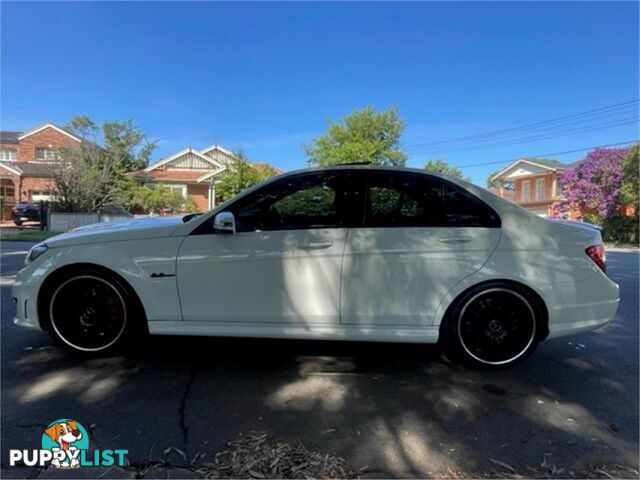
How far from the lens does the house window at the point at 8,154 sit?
37.2 meters

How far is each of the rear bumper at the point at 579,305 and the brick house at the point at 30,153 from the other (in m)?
37.5

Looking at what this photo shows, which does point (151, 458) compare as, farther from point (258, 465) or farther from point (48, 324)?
point (48, 324)

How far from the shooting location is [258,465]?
7.61 feet

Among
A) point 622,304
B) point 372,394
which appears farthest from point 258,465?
point 622,304

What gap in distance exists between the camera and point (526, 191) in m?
44.0

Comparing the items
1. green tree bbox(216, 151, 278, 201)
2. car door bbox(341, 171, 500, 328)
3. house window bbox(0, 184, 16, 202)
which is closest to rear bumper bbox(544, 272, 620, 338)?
car door bbox(341, 171, 500, 328)

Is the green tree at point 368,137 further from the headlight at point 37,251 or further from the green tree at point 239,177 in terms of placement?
the headlight at point 37,251

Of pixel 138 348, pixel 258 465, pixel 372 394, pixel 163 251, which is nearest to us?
pixel 258 465

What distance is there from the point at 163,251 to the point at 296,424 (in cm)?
172

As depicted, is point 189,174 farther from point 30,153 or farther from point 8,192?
point 30,153

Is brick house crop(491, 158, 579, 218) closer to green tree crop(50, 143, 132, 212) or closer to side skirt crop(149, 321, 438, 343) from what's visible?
green tree crop(50, 143, 132, 212)

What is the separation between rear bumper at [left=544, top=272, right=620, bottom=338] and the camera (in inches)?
137

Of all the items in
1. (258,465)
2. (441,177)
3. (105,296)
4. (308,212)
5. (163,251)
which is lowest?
(258,465)

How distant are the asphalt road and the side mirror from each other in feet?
3.71
